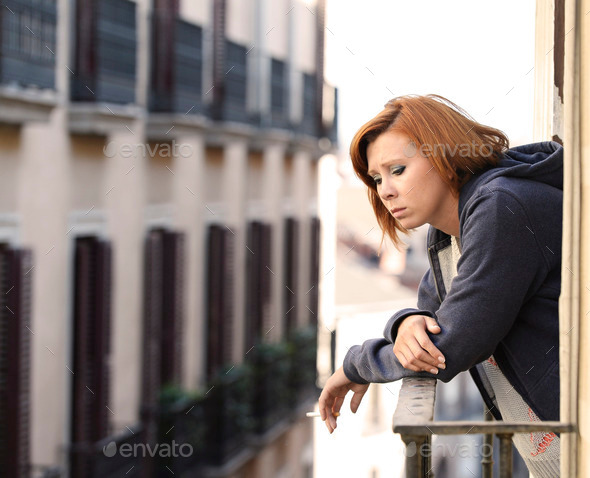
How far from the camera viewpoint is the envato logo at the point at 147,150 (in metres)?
6.91

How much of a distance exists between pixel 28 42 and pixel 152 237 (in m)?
2.48

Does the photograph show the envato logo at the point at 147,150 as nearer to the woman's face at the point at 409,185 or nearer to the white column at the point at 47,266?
the white column at the point at 47,266

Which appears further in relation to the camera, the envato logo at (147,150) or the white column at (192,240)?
the white column at (192,240)

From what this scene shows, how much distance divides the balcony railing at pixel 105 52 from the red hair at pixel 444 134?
4.99 m

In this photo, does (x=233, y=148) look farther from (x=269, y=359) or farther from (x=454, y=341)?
(x=454, y=341)

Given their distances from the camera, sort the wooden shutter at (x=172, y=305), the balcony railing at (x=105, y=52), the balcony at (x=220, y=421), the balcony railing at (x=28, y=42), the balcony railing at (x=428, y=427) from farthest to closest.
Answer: the wooden shutter at (x=172, y=305) → the balcony at (x=220, y=421) → the balcony railing at (x=105, y=52) → the balcony railing at (x=28, y=42) → the balcony railing at (x=428, y=427)

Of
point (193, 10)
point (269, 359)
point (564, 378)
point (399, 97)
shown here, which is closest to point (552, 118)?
point (399, 97)

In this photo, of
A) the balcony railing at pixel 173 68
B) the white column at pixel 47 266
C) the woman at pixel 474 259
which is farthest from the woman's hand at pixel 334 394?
the balcony railing at pixel 173 68

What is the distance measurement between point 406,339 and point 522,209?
263mm

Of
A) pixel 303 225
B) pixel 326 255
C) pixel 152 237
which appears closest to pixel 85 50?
pixel 152 237

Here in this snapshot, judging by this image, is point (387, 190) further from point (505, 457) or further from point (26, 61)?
point (26, 61)

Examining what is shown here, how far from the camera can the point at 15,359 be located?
569 centimetres

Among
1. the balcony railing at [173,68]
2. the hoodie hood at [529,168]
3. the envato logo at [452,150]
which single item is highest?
the balcony railing at [173,68]

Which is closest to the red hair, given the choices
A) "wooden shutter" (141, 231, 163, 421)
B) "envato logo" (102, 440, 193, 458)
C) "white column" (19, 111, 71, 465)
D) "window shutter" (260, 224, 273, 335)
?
"white column" (19, 111, 71, 465)
